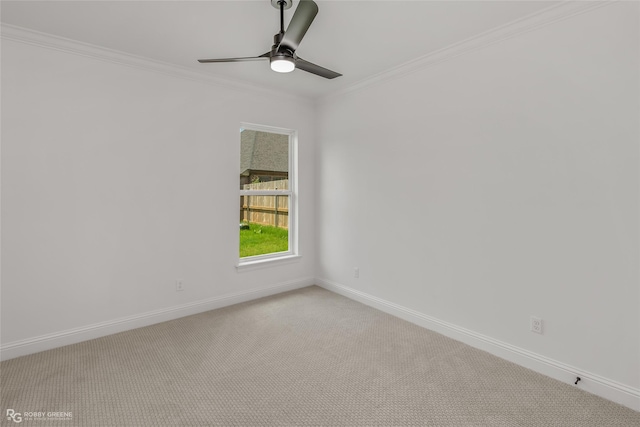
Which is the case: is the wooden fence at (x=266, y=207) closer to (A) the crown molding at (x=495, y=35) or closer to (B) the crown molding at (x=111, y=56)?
(B) the crown molding at (x=111, y=56)

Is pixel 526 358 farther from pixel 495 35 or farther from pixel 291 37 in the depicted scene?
pixel 291 37

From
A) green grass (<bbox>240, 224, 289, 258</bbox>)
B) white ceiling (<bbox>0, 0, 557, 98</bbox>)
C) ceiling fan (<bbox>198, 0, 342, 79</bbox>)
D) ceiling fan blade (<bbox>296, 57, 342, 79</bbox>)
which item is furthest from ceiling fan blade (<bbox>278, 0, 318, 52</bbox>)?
green grass (<bbox>240, 224, 289, 258</bbox>)

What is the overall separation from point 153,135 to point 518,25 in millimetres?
3215

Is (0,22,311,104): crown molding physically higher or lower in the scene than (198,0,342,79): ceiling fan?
higher

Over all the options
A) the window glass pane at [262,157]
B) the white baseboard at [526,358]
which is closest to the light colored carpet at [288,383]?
the white baseboard at [526,358]

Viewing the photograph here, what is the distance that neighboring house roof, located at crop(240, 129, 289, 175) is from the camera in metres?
3.90

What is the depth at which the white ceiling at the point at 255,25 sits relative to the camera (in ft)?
7.14

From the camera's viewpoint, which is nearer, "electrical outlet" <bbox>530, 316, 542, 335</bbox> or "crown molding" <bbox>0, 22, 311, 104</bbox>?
"electrical outlet" <bbox>530, 316, 542, 335</bbox>

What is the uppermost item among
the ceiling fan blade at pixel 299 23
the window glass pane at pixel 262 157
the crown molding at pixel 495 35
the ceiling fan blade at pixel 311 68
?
the crown molding at pixel 495 35

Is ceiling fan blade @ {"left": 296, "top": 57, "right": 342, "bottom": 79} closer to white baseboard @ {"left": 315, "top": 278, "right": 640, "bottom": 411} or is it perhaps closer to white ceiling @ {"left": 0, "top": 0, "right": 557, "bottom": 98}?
white ceiling @ {"left": 0, "top": 0, "right": 557, "bottom": 98}

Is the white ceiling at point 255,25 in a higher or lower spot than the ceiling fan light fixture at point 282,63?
higher

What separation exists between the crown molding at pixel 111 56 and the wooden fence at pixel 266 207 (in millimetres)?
1119

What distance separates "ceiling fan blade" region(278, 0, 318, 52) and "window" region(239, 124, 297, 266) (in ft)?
6.38

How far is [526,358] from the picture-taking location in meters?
2.39
